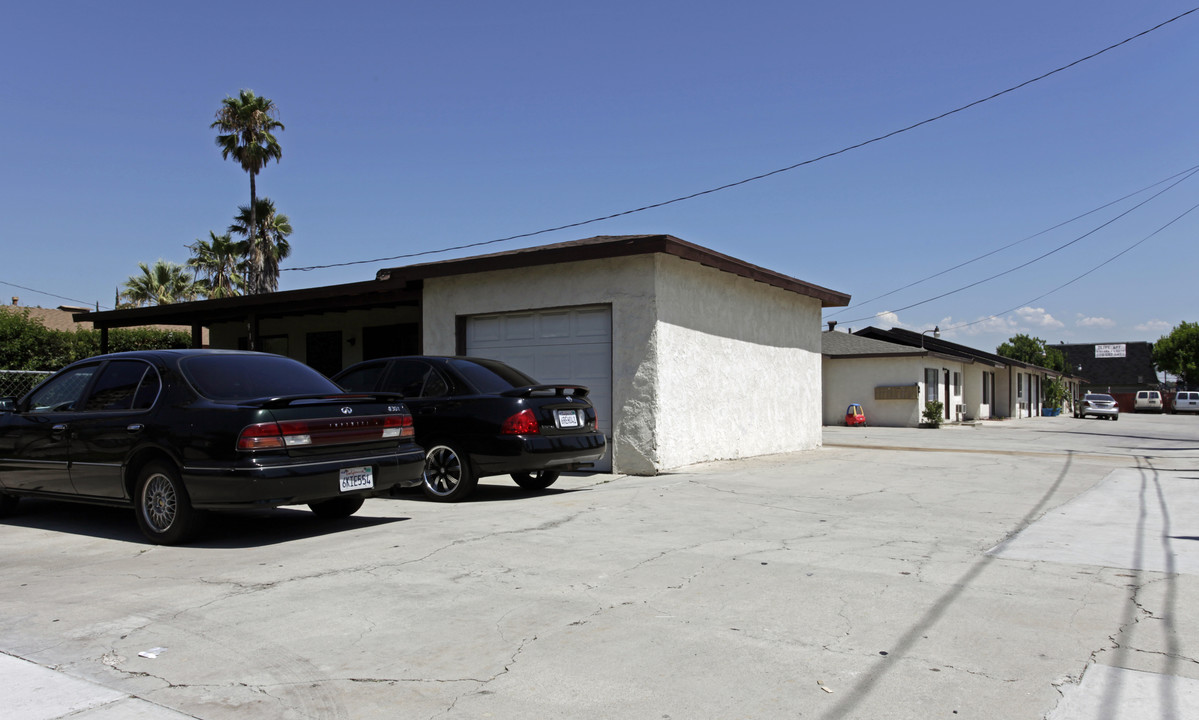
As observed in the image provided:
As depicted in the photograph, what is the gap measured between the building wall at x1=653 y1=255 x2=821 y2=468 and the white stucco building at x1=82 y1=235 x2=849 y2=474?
32 mm

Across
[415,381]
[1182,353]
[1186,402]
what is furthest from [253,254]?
[1182,353]

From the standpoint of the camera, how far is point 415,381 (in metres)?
9.34

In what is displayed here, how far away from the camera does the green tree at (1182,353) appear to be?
7369cm

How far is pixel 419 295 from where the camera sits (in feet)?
47.3

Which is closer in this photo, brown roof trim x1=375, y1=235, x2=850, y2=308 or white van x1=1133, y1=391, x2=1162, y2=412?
brown roof trim x1=375, y1=235, x2=850, y2=308

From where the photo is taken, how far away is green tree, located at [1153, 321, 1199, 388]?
7369 cm

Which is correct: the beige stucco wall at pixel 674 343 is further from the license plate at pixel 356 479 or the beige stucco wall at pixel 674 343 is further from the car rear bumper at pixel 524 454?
the license plate at pixel 356 479

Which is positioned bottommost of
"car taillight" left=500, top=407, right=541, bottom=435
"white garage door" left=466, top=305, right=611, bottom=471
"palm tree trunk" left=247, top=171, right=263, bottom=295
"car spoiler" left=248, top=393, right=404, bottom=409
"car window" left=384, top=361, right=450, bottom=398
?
"car taillight" left=500, top=407, right=541, bottom=435

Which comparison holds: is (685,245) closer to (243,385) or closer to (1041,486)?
(1041,486)

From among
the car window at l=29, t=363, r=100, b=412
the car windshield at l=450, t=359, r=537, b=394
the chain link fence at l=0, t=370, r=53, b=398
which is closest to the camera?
the car window at l=29, t=363, r=100, b=412

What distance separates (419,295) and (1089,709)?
12489 mm

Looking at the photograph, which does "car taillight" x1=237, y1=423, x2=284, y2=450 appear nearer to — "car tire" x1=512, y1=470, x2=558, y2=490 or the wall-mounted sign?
"car tire" x1=512, y1=470, x2=558, y2=490

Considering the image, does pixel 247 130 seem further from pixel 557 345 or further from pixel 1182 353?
pixel 1182 353

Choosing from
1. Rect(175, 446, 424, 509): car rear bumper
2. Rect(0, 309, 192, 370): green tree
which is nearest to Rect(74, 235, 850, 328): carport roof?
Rect(175, 446, 424, 509): car rear bumper
